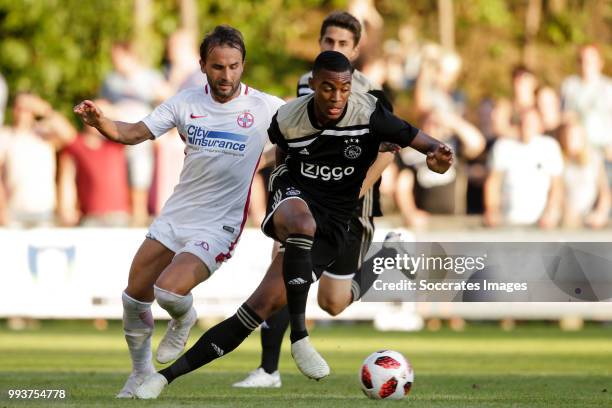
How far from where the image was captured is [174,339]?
34.6 ft

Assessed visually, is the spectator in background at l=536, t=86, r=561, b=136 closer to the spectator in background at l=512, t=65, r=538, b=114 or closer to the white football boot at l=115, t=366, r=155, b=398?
the spectator in background at l=512, t=65, r=538, b=114

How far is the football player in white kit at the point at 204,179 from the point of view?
10.5 meters

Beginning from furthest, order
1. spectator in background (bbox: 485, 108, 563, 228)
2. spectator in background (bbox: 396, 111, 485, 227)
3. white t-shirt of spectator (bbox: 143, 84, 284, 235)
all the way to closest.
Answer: spectator in background (bbox: 396, 111, 485, 227)
spectator in background (bbox: 485, 108, 563, 228)
white t-shirt of spectator (bbox: 143, 84, 284, 235)

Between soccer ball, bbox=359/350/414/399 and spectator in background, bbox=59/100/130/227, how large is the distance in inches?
381

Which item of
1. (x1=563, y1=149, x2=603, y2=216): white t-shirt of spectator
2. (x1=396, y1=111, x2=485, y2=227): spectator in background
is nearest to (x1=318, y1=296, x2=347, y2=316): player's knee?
(x1=396, y1=111, x2=485, y2=227): spectator in background

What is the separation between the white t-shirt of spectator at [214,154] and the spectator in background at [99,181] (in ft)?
29.7

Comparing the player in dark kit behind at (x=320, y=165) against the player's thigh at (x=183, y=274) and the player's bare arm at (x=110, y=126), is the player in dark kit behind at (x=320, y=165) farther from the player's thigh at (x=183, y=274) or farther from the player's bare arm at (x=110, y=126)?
the player's bare arm at (x=110, y=126)

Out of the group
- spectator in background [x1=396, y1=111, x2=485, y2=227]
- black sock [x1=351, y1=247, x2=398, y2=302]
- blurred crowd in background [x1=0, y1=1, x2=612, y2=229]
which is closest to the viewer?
black sock [x1=351, y1=247, x2=398, y2=302]

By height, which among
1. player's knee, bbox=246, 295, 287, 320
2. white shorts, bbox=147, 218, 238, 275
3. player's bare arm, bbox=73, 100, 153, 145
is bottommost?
player's knee, bbox=246, 295, 287, 320

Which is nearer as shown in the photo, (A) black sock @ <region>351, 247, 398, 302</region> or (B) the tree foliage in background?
(A) black sock @ <region>351, 247, 398, 302</region>

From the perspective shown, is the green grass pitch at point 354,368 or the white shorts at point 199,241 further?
the white shorts at point 199,241

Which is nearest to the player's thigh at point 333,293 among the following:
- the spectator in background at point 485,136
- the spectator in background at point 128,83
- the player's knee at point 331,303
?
the player's knee at point 331,303

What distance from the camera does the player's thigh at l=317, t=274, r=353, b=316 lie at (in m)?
12.1

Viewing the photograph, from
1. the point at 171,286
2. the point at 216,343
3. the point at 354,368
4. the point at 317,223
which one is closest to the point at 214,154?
the point at 317,223
